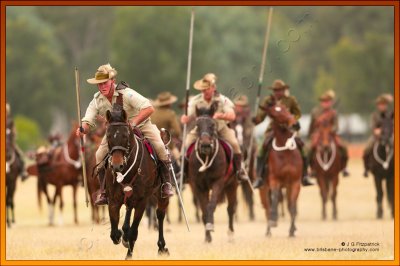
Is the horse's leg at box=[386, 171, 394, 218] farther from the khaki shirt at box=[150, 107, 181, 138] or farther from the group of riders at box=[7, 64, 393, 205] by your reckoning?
the khaki shirt at box=[150, 107, 181, 138]

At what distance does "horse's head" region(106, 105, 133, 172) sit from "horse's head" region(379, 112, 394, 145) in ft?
45.6

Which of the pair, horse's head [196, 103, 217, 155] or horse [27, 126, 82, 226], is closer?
horse's head [196, 103, 217, 155]

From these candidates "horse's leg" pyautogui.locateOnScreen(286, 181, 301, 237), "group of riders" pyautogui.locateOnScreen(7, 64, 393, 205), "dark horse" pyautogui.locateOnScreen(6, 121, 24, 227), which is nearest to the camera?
"group of riders" pyautogui.locateOnScreen(7, 64, 393, 205)

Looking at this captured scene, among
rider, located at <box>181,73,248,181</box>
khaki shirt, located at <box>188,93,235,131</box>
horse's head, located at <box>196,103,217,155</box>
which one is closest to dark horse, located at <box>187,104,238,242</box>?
horse's head, located at <box>196,103,217,155</box>

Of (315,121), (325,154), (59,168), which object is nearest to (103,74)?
(59,168)

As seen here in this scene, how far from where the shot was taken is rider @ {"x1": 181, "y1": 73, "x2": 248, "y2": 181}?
21.3m

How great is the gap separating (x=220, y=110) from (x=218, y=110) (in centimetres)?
4

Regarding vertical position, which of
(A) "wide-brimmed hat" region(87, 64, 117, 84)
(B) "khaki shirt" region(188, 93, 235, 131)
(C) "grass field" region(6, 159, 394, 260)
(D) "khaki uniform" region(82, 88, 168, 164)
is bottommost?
(C) "grass field" region(6, 159, 394, 260)

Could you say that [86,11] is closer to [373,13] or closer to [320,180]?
[373,13]

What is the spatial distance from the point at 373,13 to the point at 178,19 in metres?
14.2

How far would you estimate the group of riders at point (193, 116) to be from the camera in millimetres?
16781

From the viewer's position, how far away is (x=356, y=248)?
19.4 meters

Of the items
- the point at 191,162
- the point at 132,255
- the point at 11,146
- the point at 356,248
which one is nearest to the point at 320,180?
the point at 11,146

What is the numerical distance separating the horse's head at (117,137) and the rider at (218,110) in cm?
487
